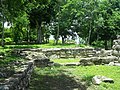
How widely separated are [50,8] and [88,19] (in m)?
5.83

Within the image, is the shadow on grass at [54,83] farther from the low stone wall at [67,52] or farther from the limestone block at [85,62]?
the low stone wall at [67,52]

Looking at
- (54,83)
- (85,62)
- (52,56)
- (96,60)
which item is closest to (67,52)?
(52,56)

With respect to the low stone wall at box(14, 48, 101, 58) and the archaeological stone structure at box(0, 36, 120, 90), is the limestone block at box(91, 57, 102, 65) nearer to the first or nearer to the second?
the archaeological stone structure at box(0, 36, 120, 90)

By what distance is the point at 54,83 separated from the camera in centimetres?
1202

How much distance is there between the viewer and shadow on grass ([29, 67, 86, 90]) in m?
11.1

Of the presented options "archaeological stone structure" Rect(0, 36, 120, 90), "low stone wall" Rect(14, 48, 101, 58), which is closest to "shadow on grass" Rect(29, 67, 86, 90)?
"archaeological stone structure" Rect(0, 36, 120, 90)

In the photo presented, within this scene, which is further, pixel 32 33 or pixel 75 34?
pixel 32 33

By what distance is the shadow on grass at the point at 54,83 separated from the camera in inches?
437

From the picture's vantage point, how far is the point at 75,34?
2143 inches

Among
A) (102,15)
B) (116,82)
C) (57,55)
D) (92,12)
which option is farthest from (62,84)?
(102,15)

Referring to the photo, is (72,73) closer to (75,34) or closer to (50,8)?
(50,8)

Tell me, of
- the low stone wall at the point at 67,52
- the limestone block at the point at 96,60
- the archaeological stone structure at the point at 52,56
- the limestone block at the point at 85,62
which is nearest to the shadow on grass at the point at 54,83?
the archaeological stone structure at the point at 52,56

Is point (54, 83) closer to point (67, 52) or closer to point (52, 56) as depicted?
point (52, 56)

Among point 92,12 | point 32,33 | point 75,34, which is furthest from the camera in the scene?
point 32,33
